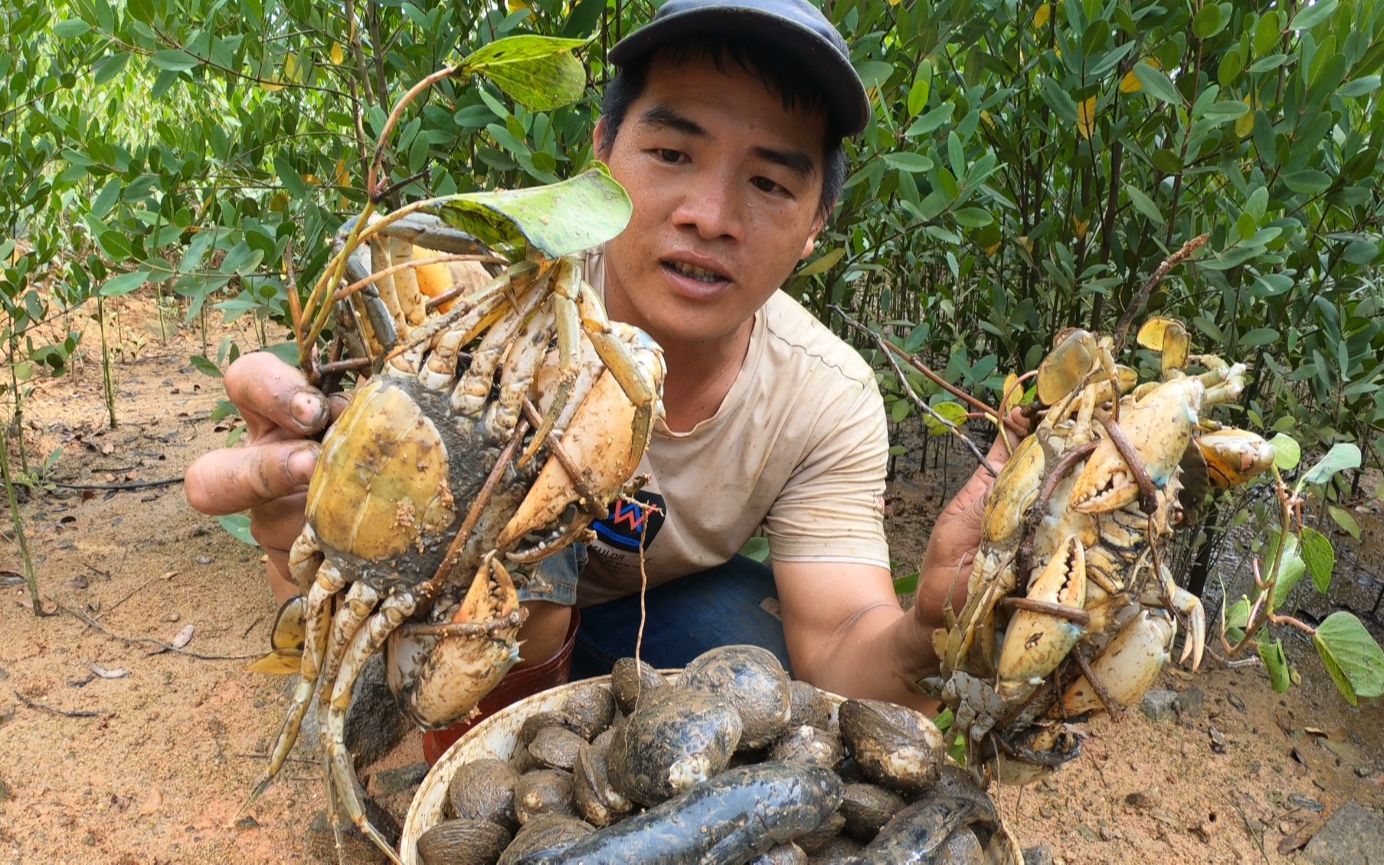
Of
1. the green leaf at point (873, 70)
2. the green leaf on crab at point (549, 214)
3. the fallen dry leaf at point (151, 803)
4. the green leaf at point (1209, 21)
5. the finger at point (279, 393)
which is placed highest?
the green leaf at point (1209, 21)

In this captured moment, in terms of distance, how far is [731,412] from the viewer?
7.70 feet

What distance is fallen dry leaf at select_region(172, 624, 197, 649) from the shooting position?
2.99 meters

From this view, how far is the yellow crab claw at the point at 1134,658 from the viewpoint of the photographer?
1.37 metres

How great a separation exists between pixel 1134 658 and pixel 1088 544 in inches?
7.4

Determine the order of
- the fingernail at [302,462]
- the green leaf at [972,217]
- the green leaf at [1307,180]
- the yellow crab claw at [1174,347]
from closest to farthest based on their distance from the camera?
the yellow crab claw at [1174,347], the fingernail at [302,462], the green leaf at [1307,180], the green leaf at [972,217]

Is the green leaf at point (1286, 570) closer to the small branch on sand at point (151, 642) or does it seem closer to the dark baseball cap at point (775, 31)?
the dark baseball cap at point (775, 31)

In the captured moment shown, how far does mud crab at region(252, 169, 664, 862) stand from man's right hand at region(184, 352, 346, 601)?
230 millimetres

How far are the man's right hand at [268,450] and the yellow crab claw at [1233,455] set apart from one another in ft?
4.38

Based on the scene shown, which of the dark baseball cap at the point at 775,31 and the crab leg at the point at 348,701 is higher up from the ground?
the dark baseball cap at the point at 775,31

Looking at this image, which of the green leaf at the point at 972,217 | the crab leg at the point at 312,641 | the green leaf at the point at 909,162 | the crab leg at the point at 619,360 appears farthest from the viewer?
the green leaf at the point at 972,217

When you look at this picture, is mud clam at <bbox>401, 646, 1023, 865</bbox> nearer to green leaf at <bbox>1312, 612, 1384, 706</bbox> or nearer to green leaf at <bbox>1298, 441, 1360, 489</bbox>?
green leaf at <bbox>1312, 612, 1384, 706</bbox>

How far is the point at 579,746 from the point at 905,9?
1.98m

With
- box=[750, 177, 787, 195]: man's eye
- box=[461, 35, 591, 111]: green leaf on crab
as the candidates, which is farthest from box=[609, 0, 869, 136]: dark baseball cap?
box=[461, 35, 591, 111]: green leaf on crab

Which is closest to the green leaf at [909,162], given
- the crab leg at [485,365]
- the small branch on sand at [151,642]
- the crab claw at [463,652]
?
the crab leg at [485,365]
